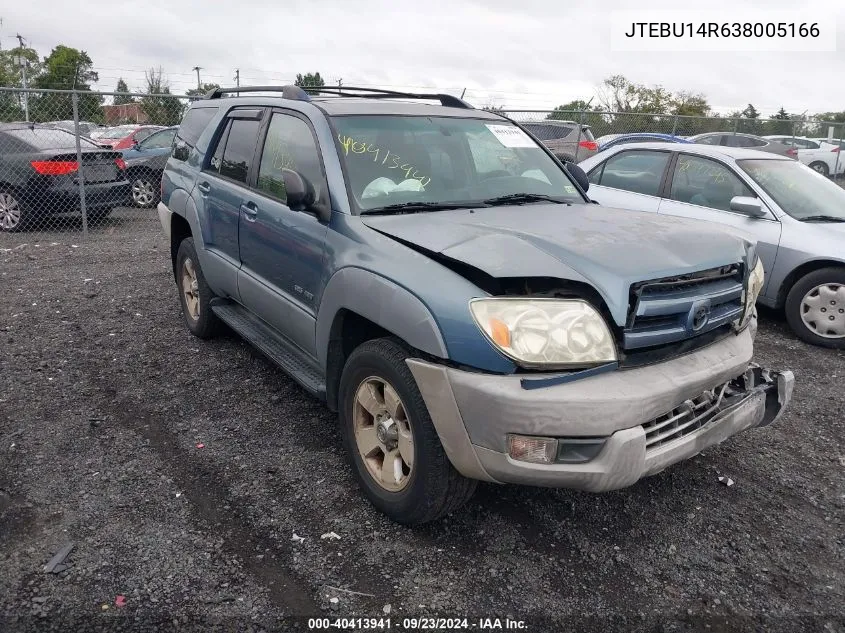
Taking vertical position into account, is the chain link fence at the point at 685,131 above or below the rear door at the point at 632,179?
above

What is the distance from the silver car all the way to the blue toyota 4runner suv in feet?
8.66

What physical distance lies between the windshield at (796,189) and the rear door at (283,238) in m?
4.43

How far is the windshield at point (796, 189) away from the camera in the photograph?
5.98 m

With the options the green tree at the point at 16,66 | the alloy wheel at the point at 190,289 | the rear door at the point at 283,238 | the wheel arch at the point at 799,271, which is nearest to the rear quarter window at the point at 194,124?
the alloy wheel at the point at 190,289

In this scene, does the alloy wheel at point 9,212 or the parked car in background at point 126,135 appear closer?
the alloy wheel at point 9,212

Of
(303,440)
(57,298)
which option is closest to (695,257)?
(303,440)

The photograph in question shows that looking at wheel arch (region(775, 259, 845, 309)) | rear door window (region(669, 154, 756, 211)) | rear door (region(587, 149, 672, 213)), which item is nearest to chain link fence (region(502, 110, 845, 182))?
rear door (region(587, 149, 672, 213))

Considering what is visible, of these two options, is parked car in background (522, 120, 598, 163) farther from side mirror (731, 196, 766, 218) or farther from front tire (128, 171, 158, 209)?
side mirror (731, 196, 766, 218)

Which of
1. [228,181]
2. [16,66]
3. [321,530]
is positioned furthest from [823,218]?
[16,66]

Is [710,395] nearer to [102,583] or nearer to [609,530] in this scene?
[609,530]

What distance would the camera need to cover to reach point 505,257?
2.61 meters

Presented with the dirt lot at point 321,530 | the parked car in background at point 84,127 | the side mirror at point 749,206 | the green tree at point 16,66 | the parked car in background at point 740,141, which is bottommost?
the dirt lot at point 321,530

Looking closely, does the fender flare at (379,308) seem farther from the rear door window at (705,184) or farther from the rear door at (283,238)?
the rear door window at (705,184)

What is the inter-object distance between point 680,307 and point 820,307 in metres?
3.69
